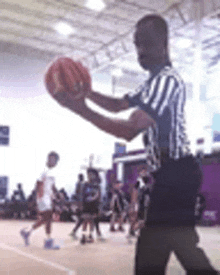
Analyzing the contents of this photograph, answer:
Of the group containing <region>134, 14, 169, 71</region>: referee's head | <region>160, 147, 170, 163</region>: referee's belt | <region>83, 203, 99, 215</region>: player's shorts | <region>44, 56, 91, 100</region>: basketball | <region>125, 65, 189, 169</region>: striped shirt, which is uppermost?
<region>134, 14, 169, 71</region>: referee's head

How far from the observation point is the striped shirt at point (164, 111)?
1799 millimetres

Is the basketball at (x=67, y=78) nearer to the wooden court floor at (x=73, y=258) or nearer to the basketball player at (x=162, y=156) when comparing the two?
the basketball player at (x=162, y=156)

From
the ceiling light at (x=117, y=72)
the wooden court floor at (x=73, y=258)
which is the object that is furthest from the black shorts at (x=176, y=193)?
the ceiling light at (x=117, y=72)

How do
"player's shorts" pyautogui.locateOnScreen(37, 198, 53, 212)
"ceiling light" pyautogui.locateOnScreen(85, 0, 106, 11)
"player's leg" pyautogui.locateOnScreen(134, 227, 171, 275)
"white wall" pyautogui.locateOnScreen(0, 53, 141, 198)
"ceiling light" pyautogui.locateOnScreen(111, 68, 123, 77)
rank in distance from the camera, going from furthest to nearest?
"ceiling light" pyautogui.locateOnScreen(85, 0, 106, 11) → "ceiling light" pyautogui.locateOnScreen(111, 68, 123, 77) → "white wall" pyautogui.locateOnScreen(0, 53, 141, 198) → "player's shorts" pyautogui.locateOnScreen(37, 198, 53, 212) → "player's leg" pyautogui.locateOnScreen(134, 227, 171, 275)

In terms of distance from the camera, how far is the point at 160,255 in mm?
1614

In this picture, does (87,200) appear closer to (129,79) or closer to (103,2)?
(129,79)

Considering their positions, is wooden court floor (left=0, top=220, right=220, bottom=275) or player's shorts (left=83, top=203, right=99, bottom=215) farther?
player's shorts (left=83, top=203, right=99, bottom=215)

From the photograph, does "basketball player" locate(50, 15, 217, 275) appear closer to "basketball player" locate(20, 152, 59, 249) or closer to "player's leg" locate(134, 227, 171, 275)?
"player's leg" locate(134, 227, 171, 275)

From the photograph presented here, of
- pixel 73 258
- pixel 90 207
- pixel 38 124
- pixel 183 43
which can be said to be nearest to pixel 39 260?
pixel 73 258

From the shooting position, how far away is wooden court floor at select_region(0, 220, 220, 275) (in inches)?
150

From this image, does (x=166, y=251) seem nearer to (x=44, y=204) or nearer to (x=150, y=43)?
(x=150, y=43)

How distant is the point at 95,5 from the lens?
8898mm

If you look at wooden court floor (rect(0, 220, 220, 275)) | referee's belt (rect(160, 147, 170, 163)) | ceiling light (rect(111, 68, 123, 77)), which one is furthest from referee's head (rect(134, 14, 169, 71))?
ceiling light (rect(111, 68, 123, 77))

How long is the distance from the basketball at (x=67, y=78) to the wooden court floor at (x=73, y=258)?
222 centimetres
